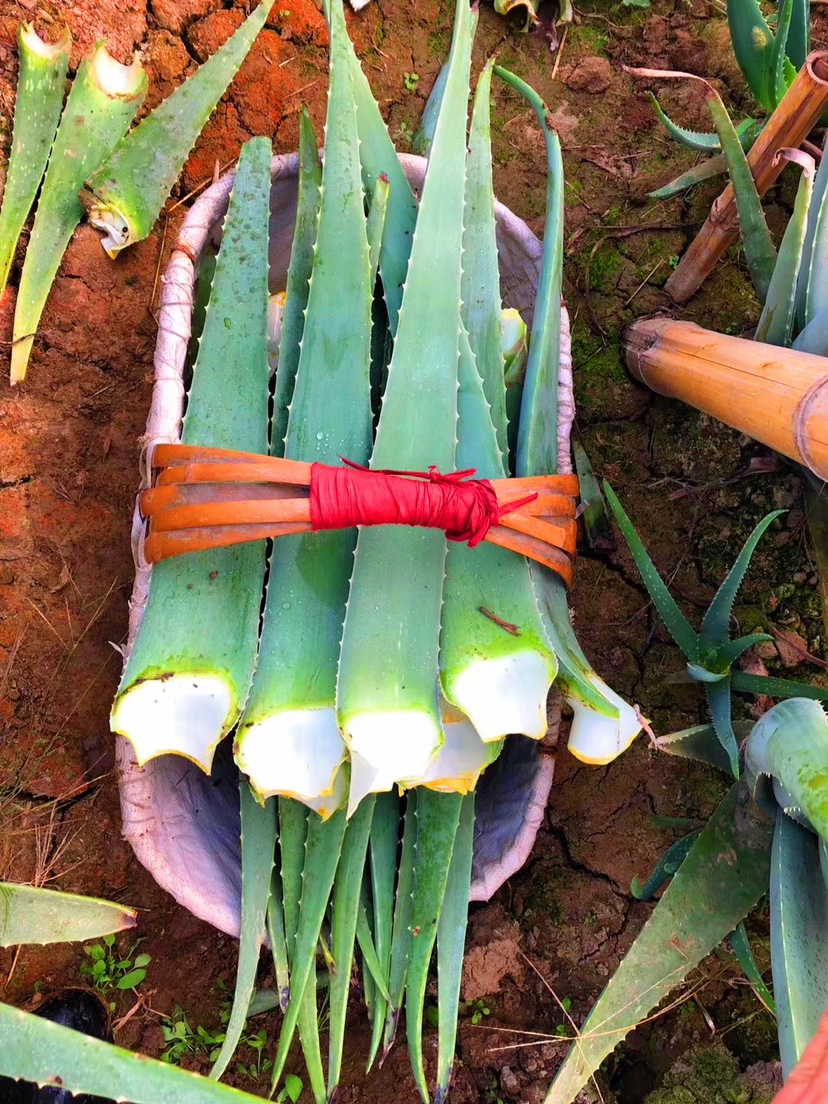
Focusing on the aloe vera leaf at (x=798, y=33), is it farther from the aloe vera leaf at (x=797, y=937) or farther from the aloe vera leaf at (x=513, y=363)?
the aloe vera leaf at (x=797, y=937)

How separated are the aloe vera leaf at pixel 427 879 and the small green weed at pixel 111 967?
503 millimetres

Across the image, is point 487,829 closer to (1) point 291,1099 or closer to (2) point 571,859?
(2) point 571,859

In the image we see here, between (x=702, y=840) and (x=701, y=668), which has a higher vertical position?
(x=701, y=668)

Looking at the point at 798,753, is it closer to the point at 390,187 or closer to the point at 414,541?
the point at 414,541

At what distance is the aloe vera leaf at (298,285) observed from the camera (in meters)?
0.95

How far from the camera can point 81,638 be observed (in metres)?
1.21

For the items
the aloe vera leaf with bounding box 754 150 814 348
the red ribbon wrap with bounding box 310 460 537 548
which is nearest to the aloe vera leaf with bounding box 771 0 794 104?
the aloe vera leaf with bounding box 754 150 814 348

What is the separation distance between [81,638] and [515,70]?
1186 mm

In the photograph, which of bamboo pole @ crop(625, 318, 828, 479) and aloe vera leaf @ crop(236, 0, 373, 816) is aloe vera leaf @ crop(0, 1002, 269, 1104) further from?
bamboo pole @ crop(625, 318, 828, 479)

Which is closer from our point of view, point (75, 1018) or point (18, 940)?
point (18, 940)

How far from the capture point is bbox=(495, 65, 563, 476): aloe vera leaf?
975mm

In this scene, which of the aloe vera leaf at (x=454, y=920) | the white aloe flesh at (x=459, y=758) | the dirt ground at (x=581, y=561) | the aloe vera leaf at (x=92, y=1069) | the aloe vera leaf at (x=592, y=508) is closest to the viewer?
the aloe vera leaf at (x=92, y=1069)

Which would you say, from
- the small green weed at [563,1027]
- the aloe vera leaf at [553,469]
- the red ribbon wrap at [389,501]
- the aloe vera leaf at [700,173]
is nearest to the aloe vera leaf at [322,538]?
the red ribbon wrap at [389,501]

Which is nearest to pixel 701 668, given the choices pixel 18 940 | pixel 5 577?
pixel 18 940
